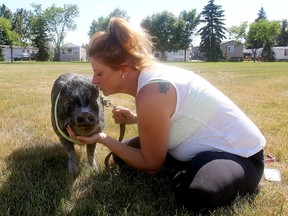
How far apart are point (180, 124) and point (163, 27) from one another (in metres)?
79.8

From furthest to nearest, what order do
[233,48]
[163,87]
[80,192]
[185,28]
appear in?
1. [233,48]
2. [185,28]
3. [80,192]
4. [163,87]

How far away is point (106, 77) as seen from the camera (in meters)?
3.29

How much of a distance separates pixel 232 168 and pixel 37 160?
240 centimetres

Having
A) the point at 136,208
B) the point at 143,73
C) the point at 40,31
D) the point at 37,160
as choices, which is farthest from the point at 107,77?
the point at 40,31

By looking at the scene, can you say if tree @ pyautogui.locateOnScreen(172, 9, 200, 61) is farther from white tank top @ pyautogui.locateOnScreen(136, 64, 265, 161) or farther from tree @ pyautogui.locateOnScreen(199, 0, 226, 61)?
white tank top @ pyautogui.locateOnScreen(136, 64, 265, 161)

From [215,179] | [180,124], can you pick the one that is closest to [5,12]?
[180,124]

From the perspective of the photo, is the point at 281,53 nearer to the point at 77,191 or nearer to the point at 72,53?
the point at 72,53

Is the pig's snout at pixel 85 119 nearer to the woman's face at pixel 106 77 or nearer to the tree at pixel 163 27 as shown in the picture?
the woman's face at pixel 106 77

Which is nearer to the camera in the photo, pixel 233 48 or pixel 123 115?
pixel 123 115

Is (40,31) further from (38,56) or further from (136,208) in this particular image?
(136,208)

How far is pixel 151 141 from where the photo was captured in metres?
3.19

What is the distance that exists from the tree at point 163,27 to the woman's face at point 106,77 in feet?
253

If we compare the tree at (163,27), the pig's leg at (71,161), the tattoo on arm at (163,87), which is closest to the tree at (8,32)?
the tree at (163,27)

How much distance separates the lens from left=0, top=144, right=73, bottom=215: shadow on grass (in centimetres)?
320
